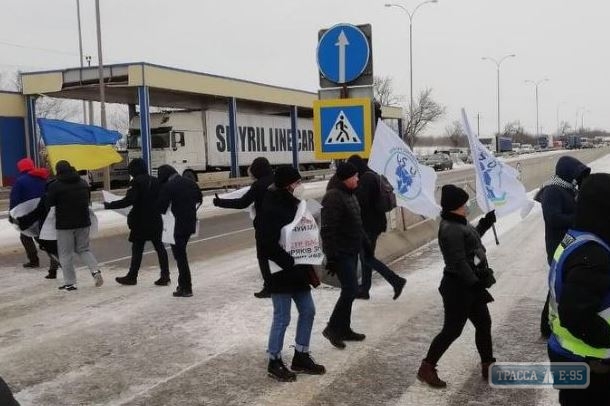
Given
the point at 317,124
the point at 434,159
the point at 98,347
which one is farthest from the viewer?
the point at 434,159

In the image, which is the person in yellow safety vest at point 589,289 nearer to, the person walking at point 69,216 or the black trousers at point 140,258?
the black trousers at point 140,258

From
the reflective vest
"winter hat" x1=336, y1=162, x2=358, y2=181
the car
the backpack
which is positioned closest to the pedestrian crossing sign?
the backpack

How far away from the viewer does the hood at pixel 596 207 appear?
8.93 feet

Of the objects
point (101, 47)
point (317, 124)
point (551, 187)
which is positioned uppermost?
point (101, 47)

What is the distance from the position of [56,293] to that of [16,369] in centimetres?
339

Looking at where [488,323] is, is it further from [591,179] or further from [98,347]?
[98,347]

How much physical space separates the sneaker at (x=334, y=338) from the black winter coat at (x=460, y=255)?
1.40 metres

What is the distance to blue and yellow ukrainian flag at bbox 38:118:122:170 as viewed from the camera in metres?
10.9

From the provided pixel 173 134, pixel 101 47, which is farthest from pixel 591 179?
pixel 173 134

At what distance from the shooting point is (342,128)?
336 inches

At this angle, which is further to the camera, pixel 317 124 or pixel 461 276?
pixel 317 124

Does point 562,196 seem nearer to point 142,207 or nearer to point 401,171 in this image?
point 401,171

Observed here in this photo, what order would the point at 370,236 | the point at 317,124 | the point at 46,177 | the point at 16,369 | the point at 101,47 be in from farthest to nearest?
the point at 101,47 → the point at 46,177 → the point at 317,124 → the point at 370,236 → the point at 16,369

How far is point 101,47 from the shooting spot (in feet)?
85.3
